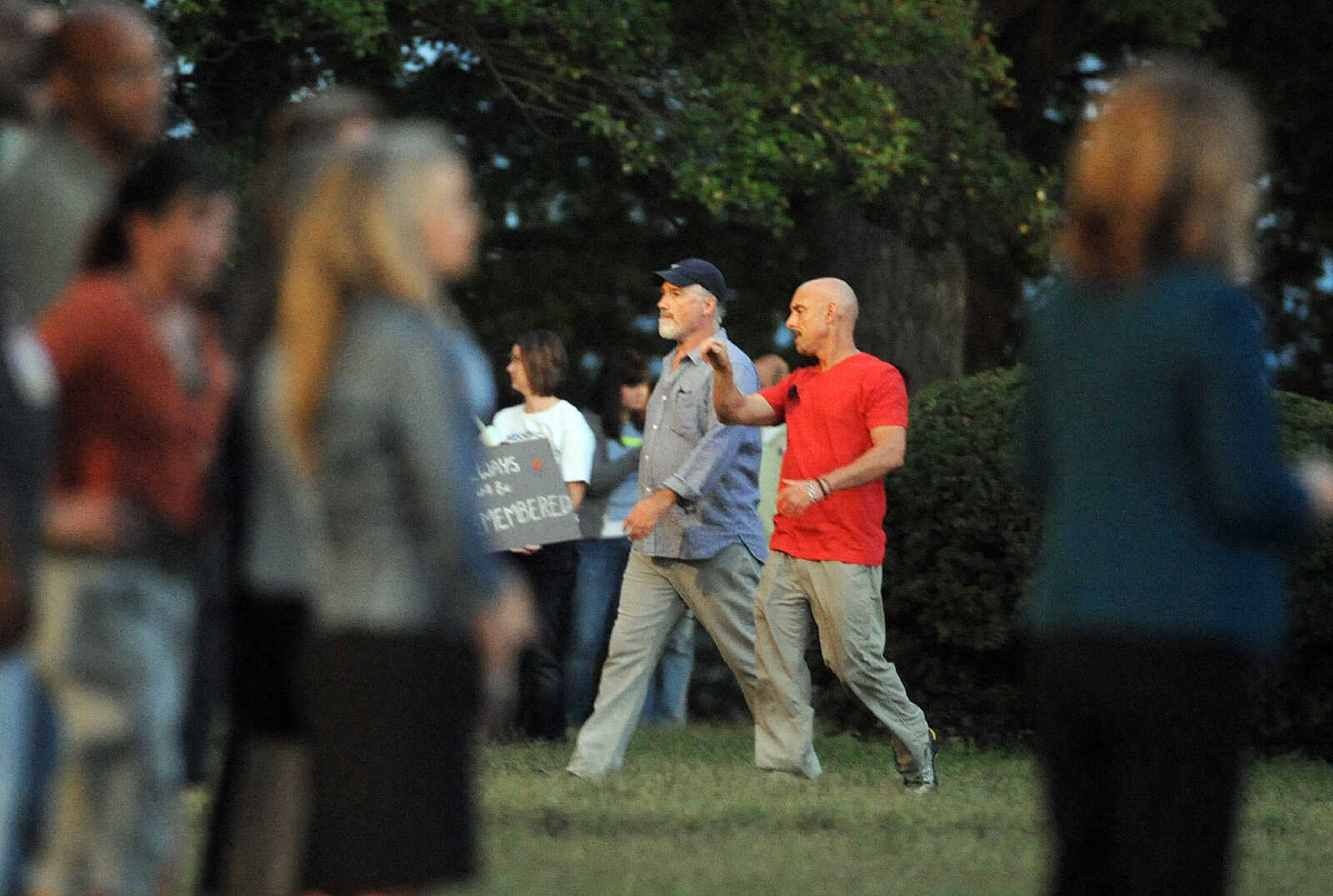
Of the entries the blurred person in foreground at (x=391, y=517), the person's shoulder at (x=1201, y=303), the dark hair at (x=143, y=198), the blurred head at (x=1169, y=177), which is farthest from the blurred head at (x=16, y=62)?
the person's shoulder at (x=1201, y=303)

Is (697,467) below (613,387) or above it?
below

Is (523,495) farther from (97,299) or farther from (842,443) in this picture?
(97,299)

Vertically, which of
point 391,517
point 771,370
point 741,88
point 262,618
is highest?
point 741,88

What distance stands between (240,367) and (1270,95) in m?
17.1

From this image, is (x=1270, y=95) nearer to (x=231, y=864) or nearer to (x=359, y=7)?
(x=359, y=7)

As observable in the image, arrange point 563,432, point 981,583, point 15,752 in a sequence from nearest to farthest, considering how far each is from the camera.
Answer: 1. point 15,752
2. point 981,583
3. point 563,432

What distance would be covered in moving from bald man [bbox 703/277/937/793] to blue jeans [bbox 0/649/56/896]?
4541 mm

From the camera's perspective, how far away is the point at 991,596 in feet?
34.8

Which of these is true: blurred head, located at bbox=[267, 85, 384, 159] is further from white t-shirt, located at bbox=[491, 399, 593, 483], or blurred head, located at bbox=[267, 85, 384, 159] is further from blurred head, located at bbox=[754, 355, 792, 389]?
blurred head, located at bbox=[754, 355, 792, 389]

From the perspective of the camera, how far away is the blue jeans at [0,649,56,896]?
3.95m

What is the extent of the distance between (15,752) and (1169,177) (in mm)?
2359

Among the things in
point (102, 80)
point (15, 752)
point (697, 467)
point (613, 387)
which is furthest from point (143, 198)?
point (613, 387)

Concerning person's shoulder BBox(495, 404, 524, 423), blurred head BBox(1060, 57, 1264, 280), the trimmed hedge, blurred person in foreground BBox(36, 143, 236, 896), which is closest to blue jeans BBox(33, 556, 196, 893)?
blurred person in foreground BBox(36, 143, 236, 896)

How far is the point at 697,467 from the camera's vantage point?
8758 mm
